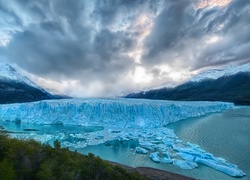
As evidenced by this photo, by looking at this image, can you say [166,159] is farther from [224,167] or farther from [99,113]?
[99,113]

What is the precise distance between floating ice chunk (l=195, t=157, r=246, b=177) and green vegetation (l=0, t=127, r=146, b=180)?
246 inches

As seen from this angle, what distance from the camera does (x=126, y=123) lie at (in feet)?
72.4

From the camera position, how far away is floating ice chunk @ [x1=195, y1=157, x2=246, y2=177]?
959cm

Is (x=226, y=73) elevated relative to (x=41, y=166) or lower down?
elevated

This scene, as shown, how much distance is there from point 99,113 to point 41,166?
19.6 metres

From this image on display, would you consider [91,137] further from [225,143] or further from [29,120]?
[29,120]

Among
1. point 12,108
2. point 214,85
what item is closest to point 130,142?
point 12,108

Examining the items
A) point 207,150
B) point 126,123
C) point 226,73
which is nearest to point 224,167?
point 207,150

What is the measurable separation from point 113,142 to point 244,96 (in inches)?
2816

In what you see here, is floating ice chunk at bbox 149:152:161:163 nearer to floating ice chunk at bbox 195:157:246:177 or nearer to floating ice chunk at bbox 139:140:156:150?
floating ice chunk at bbox 139:140:156:150

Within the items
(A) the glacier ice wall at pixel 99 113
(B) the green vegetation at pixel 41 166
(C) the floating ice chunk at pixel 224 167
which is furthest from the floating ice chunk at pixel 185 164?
(A) the glacier ice wall at pixel 99 113

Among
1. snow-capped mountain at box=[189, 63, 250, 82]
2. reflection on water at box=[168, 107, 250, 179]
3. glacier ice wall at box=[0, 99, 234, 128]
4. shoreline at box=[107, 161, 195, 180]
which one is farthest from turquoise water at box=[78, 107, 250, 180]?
snow-capped mountain at box=[189, 63, 250, 82]

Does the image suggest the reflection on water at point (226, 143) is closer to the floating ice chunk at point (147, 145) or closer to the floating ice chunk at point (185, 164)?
the floating ice chunk at point (185, 164)

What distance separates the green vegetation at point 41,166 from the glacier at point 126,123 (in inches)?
260
